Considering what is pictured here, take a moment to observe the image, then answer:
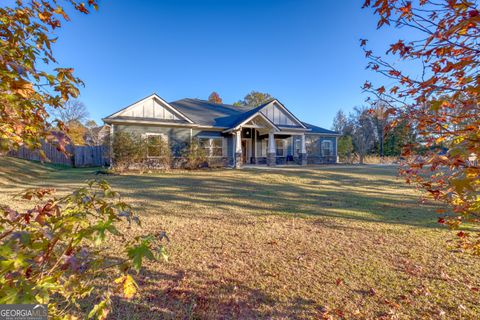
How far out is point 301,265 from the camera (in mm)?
3549

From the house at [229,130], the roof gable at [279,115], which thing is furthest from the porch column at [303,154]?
the roof gable at [279,115]

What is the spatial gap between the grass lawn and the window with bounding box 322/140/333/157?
16440 millimetres

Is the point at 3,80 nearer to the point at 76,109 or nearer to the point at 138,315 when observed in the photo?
the point at 138,315

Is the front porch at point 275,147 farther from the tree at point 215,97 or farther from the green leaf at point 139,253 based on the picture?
the tree at point 215,97

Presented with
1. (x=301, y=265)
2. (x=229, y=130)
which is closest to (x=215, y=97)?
(x=229, y=130)

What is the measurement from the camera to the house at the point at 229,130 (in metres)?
15.7

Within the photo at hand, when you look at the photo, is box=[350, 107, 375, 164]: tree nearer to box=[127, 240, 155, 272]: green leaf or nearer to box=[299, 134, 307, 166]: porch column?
box=[299, 134, 307, 166]: porch column

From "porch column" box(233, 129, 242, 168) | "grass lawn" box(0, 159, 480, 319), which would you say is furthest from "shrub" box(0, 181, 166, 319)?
"porch column" box(233, 129, 242, 168)

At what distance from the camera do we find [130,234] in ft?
15.1

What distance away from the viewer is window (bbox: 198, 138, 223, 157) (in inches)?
703

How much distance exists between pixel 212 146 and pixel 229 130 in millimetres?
1925

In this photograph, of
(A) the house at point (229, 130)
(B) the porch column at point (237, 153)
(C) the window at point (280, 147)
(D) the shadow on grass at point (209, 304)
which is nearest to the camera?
(D) the shadow on grass at point (209, 304)

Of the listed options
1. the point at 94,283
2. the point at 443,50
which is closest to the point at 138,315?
the point at 94,283

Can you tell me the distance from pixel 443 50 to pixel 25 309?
3203mm
